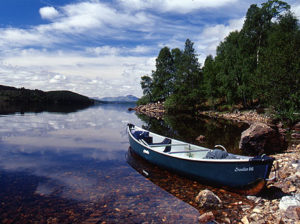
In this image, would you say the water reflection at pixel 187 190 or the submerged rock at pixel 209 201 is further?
the submerged rock at pixel 209 201

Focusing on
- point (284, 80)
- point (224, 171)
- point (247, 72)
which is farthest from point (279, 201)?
point (247, 72)

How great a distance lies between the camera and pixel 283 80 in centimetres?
2464

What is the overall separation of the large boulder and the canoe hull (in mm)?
8223

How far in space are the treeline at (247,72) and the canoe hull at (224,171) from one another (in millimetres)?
18956

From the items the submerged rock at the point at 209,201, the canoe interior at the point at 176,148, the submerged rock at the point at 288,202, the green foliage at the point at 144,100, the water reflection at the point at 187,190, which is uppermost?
the green foliage at the point at 144,100

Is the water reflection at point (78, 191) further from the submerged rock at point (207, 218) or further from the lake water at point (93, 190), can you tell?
the submerged rock at point (207, 218)

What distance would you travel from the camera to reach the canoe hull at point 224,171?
848 cm

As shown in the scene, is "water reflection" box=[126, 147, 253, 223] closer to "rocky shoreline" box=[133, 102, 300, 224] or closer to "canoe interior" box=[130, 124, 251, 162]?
"rocky shoreline" box=[133, 102, 300, 224]

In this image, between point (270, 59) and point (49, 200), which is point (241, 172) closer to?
point (49, 200)

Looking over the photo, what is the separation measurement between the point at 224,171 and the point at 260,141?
9.04 metres

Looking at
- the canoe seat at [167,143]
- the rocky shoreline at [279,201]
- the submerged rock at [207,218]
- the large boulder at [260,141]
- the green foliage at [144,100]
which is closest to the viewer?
the rocky shoreline at [279,201]

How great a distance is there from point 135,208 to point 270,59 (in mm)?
25826

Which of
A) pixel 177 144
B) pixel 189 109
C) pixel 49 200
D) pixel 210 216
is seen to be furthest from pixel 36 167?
pixel 189 109

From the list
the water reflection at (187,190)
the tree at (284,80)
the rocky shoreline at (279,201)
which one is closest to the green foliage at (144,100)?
the tree at (284,80)
